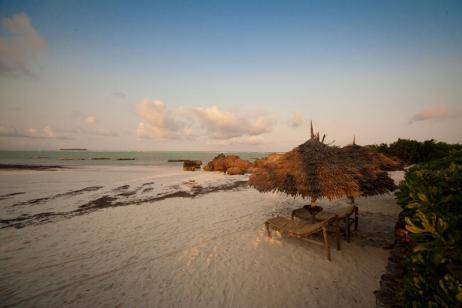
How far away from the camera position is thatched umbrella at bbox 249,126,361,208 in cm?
556

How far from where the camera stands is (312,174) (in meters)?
5.93

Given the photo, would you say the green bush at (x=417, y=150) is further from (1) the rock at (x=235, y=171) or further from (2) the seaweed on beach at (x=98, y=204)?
(2) the seaweed on beach at (x=98, y=204)

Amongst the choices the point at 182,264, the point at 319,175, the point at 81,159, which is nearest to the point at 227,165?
the point at 319,175

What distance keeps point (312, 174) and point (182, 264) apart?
4.16m

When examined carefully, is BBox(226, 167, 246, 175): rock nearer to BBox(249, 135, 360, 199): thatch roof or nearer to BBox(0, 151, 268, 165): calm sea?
BBox(249, 135, 360, 199): thatch roof

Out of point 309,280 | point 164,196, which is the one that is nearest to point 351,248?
point 309,280

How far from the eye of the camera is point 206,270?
16.6ft

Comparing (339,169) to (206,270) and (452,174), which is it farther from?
(206,270)

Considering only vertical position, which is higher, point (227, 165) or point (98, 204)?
point (227, 165)

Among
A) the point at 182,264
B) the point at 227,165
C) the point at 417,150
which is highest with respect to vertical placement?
the point at 417,150

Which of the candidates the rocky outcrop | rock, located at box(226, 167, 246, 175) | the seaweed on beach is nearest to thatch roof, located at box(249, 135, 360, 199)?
the seaweed on beach

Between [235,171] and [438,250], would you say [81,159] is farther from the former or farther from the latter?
[438,250]

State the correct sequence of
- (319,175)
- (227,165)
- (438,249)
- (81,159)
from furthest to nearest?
(81,159) < (227,165) < (319,175) < (438,249)

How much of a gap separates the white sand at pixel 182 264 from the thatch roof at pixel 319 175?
1615mm
